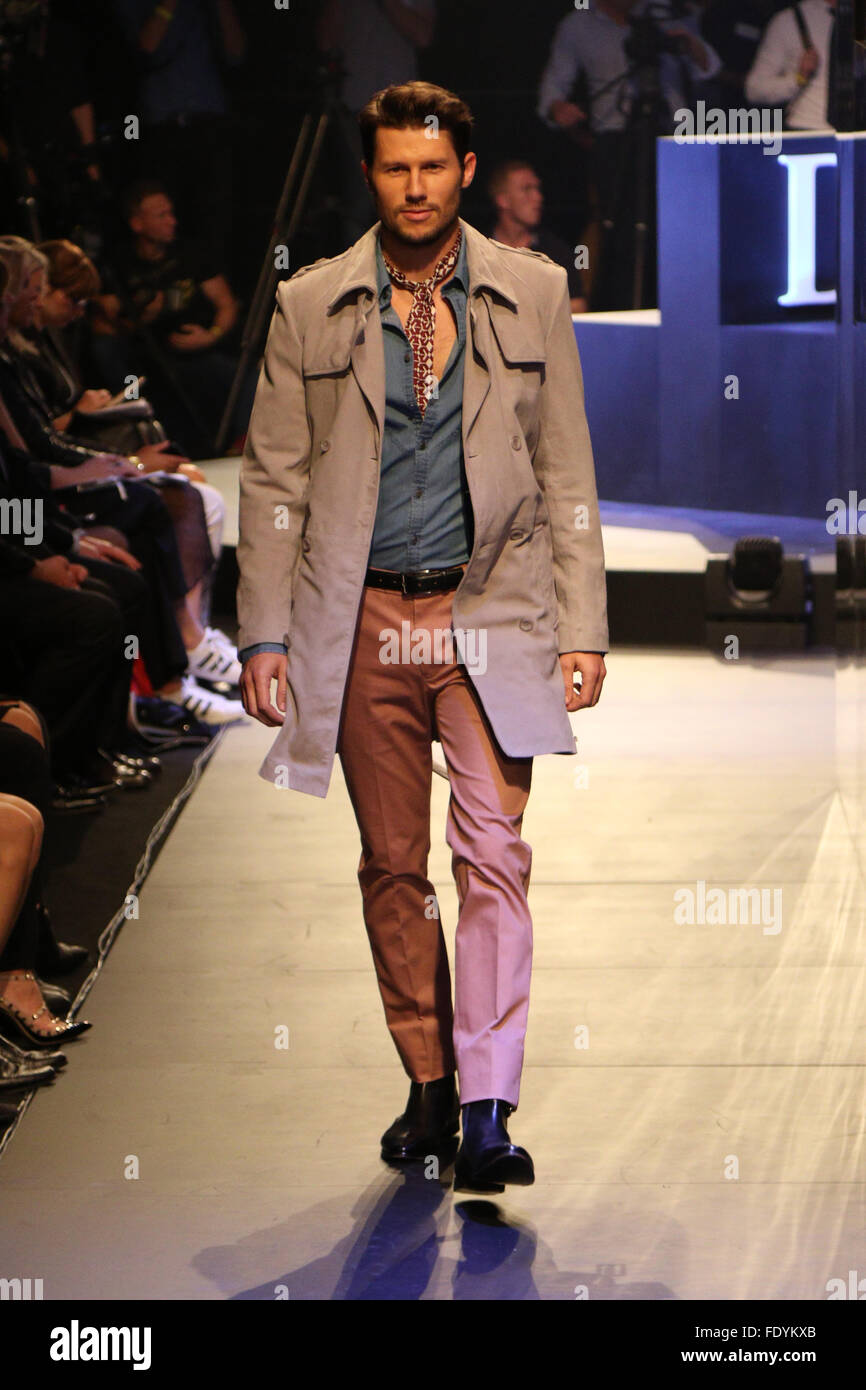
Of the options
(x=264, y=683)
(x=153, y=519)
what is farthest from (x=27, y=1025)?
(x=153, y=519)

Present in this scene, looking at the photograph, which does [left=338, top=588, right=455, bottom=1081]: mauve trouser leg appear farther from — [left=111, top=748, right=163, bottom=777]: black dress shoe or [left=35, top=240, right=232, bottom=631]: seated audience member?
[left=35, top=240, right=232, bottom=631]: seated audience member

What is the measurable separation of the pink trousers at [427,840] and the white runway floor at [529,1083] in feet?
0.77

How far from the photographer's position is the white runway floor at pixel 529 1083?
249 cm

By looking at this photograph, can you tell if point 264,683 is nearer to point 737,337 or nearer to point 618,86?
point 737,337

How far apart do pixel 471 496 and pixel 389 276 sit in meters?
0.35

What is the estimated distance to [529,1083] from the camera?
10.2 ft

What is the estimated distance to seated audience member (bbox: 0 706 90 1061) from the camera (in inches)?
122

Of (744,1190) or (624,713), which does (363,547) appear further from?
(624,713)

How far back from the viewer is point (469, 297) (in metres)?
2.64

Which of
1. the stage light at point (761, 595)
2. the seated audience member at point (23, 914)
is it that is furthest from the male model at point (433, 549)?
the stage light at point (761, 595)

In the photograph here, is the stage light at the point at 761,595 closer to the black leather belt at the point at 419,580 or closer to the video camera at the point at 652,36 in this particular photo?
the video camera at the point at 652,36

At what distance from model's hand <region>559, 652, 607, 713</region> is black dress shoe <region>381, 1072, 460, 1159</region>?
0.58 m
